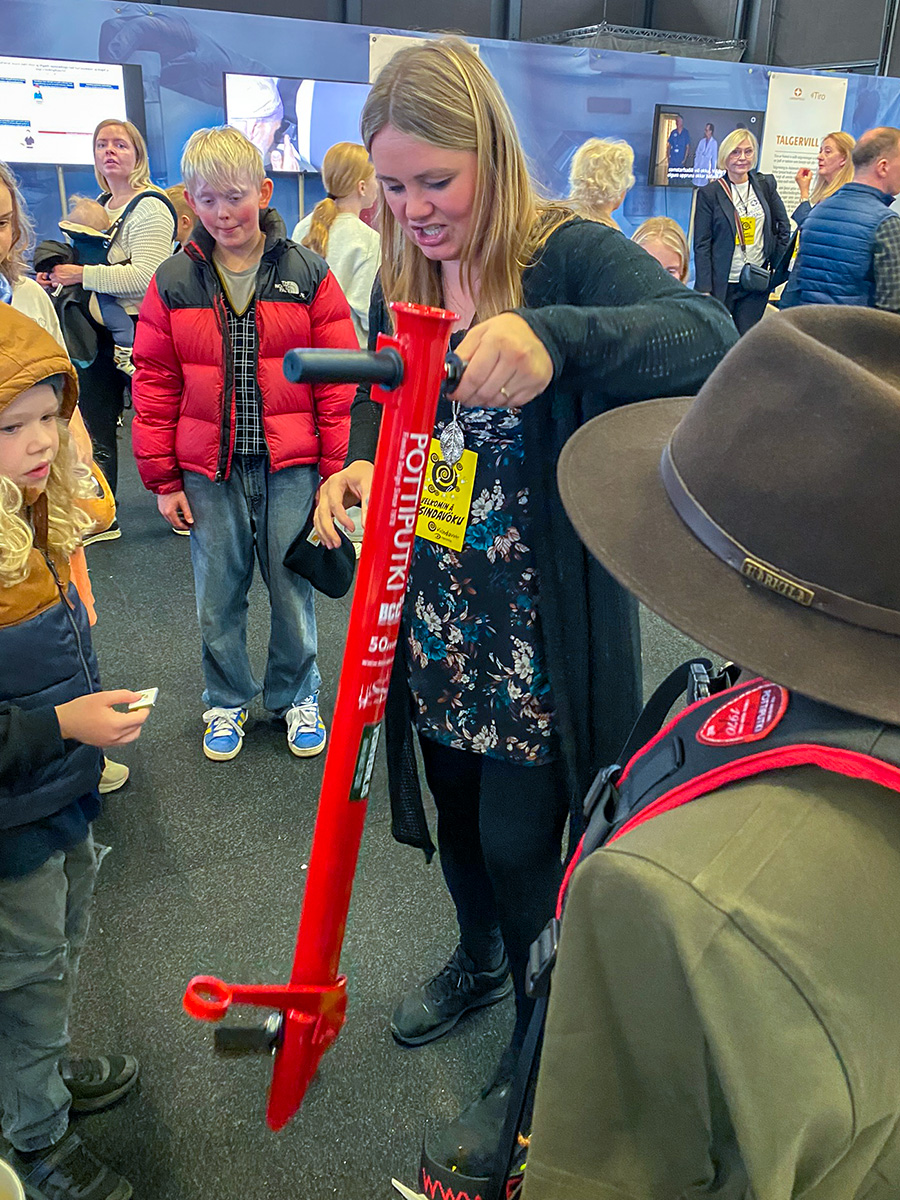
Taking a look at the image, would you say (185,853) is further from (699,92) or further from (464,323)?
(699,92)

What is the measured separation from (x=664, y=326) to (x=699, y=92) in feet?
27.4

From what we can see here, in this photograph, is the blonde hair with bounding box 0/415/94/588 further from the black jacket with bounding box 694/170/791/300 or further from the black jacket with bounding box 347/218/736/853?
the black jacket with bounding box 694/170/791/300

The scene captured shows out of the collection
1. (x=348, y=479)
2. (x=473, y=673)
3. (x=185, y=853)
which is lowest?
(x=185, y=853)

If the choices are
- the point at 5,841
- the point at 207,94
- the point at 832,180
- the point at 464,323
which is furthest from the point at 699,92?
the point at 5,841

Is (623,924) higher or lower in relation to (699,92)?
lower

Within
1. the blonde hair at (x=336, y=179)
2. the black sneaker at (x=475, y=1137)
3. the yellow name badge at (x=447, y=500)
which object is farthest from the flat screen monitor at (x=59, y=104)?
the black sneaker at (x=475, y=1137)

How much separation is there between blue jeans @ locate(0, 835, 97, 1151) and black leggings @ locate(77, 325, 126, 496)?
285cm

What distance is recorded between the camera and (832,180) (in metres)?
4.90

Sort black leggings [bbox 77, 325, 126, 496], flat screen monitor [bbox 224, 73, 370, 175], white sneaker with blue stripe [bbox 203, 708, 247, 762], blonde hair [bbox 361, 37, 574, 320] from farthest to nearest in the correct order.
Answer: flat screen monitor [bbox 224, 73, 370, 175] → black leggings [bbox 77, 325, 126, 496] → white sneaker with blue stripe [bbox 203, 708, 247, 762] → blonde hair [bbox 361, 37, 574, 320]

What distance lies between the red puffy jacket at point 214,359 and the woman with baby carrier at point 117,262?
1.36 m

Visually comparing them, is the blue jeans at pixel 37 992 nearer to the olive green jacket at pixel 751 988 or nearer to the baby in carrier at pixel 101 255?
the olive green jacket at pixel 751 988

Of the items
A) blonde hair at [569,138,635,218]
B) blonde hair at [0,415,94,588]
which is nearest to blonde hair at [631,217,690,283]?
blonde hair at [569,138,635,218]

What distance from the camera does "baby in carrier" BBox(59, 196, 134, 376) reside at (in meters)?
3.68

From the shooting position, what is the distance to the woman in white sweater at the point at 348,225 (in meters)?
3.38
